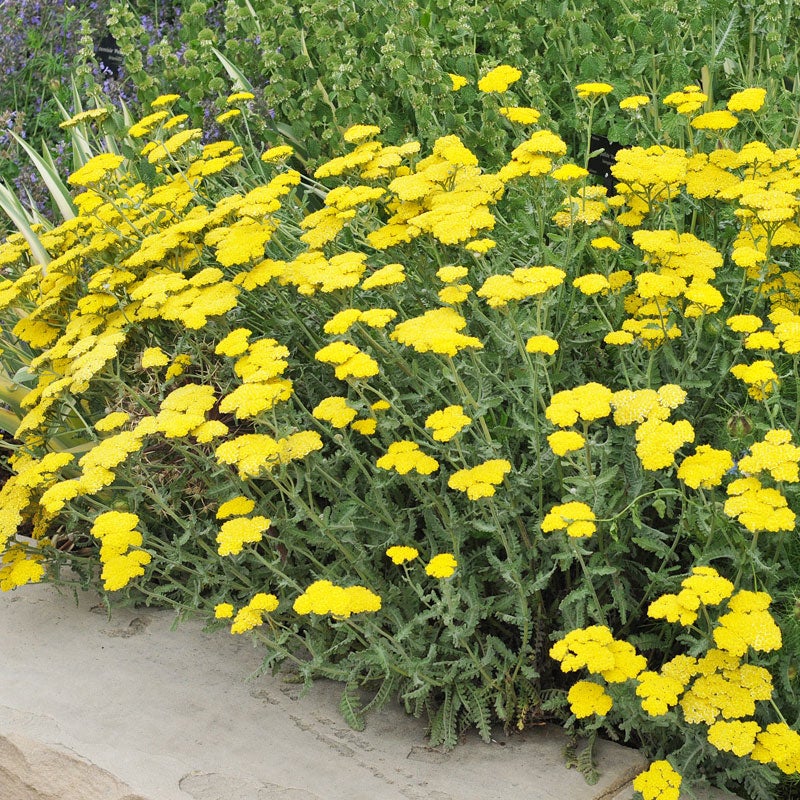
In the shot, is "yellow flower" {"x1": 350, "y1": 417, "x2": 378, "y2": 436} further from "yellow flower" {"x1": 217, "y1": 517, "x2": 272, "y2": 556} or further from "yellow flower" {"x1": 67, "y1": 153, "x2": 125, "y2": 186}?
"yellow flower" {"x1": 67, "y1": 153, "x2": 125, "y2": 186}

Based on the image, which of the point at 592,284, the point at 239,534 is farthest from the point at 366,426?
the point at 592,284

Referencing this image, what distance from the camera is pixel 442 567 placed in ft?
6.89

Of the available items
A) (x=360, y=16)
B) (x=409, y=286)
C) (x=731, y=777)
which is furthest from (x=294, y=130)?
A: (x=731, y=777)

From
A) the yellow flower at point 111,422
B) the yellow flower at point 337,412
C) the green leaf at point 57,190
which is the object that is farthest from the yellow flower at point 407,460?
the green leaf at point 57,190

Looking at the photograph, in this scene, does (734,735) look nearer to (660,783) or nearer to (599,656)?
(660,783)

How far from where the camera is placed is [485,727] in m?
2.30

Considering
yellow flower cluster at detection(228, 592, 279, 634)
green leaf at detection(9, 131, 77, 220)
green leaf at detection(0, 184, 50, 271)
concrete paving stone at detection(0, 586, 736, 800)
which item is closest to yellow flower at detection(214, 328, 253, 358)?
yellow flower cluster at detection(228, 592, 279, 634)

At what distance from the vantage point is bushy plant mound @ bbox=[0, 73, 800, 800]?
6.70ft

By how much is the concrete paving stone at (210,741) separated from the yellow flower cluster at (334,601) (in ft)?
1.28

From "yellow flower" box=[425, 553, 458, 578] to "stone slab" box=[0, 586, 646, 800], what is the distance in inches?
18.6

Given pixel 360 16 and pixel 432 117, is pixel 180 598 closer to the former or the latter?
pixel 432 117

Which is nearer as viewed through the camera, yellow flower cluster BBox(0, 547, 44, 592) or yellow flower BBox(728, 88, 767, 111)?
yellow flower BBox(728, 88, 767, 111)

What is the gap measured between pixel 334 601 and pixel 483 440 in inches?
19.3

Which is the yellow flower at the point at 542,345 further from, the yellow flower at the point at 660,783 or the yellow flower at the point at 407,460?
the yellow flower at the point at 660,783
